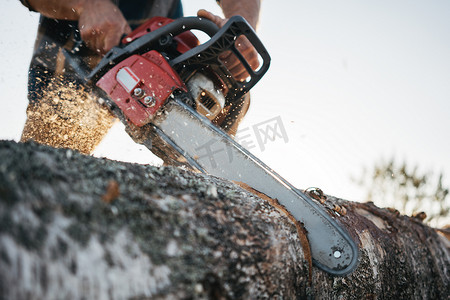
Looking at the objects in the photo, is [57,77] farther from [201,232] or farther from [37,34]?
[201,232]

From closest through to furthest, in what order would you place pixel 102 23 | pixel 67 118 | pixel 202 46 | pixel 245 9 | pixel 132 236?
pixel 132 236 → pixel 202 46 → pixel 102 23 → pixel 67 118 → pixel 245 9

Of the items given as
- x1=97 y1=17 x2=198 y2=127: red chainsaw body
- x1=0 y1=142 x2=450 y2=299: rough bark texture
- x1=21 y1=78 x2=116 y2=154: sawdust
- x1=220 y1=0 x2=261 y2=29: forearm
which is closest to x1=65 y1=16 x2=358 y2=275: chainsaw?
x1=97 y1=17 x2=198 y2=127: red chainsaw body

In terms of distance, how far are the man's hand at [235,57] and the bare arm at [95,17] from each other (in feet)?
1.94

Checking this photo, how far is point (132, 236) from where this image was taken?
1.61ft

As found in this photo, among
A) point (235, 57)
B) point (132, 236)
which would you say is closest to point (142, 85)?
point (235, 57)

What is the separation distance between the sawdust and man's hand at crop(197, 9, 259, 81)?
3.23 ft

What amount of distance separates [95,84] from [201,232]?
170 centimetres

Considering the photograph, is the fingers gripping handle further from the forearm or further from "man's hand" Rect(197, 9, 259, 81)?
the forearm

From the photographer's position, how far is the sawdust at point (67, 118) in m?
2.09

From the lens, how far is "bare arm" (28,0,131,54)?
180 centimetres

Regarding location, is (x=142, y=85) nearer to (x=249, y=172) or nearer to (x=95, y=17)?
(x=95, y=17)

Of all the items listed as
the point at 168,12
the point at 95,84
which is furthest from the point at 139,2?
the point at 95,84

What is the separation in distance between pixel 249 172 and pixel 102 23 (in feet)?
4.81

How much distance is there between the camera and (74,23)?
2.20 meters
